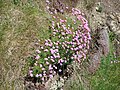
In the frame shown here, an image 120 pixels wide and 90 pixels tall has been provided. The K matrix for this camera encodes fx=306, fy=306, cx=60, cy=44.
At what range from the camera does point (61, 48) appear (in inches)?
184

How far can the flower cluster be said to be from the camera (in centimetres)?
428

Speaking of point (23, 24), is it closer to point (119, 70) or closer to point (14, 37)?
point (14, 37)

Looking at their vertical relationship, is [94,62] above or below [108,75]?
above

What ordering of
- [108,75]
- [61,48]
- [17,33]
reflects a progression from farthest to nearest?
[108,75] < [61,48] < [17,33]

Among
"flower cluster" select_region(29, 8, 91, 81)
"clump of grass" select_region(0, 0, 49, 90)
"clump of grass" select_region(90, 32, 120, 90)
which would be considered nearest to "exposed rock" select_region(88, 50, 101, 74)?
"clump of grass" select_region(90, 32, 120, 90)

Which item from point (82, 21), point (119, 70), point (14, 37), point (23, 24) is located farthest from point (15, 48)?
point (119, 70)

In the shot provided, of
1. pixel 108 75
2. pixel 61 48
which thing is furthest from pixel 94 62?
pixel 61 48

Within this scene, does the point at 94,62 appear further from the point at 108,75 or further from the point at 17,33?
the point at 17,33

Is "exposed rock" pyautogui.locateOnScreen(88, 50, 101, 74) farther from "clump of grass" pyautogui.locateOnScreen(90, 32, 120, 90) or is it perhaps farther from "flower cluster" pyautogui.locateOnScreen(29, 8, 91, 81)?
"flower cluster" pyautogui.locateOnScreen(29, 8, 91, 81)

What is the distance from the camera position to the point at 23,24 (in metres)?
4.65

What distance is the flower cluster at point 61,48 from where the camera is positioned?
428 cm

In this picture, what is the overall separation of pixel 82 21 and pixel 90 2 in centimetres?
104

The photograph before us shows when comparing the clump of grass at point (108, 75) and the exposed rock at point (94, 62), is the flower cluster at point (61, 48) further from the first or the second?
the clump of grass at point (108, 75)

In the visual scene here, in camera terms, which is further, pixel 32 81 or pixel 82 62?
pixel 82 62
